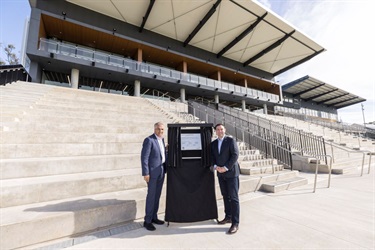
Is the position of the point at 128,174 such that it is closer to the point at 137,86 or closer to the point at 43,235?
the point at 43,235

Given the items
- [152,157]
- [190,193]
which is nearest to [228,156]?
[190,193]

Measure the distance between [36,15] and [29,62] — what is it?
462 centimetres

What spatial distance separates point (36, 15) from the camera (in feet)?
54.5

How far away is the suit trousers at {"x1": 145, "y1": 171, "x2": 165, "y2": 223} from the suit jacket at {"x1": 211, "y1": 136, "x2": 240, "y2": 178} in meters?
1.04

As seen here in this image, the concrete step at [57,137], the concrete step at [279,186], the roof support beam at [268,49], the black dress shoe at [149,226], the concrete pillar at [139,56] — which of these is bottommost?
the black dress shoe at [149,226]

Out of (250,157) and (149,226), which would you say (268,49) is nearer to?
(250,157)

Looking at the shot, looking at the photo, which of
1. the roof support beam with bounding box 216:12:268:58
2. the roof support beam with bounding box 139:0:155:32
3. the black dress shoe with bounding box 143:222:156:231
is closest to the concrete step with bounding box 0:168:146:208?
the black dress shoe with bounding box 143:222:156:231

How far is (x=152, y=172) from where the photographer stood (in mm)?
3066

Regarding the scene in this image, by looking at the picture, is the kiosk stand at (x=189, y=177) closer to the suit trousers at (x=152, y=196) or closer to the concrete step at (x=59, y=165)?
the suit trousers at (x=152, y=196)

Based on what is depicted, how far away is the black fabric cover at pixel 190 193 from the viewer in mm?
3061

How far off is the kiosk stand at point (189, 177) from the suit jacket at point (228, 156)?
0.17m

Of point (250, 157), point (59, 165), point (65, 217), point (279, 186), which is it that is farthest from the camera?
point (250, 157)

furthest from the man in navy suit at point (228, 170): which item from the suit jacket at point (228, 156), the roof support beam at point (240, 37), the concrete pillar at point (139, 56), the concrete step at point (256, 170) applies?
the roof support beam at point (240, 37)

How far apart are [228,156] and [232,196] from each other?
0.68 metres
